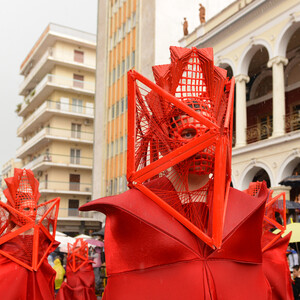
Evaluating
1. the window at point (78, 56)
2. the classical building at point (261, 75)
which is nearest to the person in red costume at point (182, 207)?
the classical building at point (261, 75)

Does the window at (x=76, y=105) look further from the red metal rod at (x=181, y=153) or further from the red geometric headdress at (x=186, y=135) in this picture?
the red metal rod at (x=181, y=153)

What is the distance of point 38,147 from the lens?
1779 inches

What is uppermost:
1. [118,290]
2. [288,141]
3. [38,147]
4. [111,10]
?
[111,10]

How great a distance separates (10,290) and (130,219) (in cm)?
251

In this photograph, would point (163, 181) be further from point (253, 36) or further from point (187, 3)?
point (187, 3)

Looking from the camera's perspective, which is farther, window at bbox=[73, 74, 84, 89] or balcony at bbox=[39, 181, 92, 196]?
window at bbox=[73, 74, 84, 89]

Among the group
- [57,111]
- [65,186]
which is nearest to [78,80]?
[57,111]

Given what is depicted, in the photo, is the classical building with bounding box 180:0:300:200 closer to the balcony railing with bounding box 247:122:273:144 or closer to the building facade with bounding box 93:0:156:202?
the balcony railing with bounding box 247:122:273:144

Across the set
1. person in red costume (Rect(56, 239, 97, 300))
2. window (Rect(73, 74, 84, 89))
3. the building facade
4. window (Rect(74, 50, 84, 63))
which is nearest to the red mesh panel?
person in red costume (Rect(56, 239, 97, 300))

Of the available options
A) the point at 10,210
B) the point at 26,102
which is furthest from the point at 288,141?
the point at 26,102

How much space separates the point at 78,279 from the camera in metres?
9.93

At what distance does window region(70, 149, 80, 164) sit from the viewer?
4225cm

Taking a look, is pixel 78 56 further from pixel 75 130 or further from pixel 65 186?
pixel 65 186

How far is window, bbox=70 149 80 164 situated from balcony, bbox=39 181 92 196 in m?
1.96
